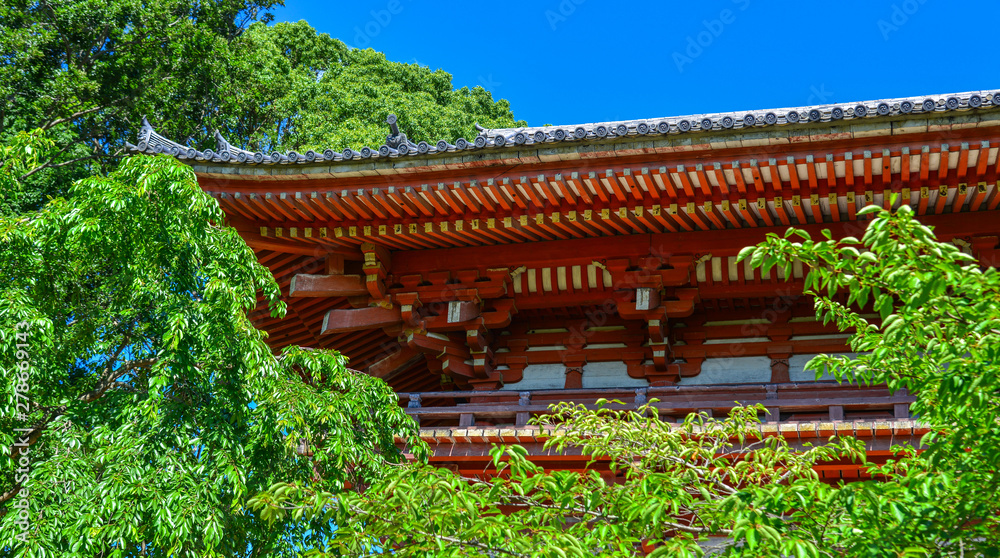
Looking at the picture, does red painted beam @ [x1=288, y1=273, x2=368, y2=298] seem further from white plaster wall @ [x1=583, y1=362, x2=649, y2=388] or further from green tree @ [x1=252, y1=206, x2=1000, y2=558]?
green tree @ [x1=252, y1=206, x2=1000, y2=558]

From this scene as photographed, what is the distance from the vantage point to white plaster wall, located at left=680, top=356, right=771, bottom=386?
9680 mm

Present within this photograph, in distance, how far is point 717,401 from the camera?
28.6ft

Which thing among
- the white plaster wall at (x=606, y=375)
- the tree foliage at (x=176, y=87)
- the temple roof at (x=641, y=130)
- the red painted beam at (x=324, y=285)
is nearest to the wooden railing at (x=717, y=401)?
the white plaster wall at (x=606, y=375)

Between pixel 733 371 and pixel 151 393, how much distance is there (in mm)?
6317

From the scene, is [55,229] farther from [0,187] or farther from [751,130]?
[751,130]

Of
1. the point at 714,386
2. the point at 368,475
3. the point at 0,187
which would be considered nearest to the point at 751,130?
the point at 714,386

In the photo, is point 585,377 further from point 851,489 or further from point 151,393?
point 851,489

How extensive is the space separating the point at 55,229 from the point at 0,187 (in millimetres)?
871

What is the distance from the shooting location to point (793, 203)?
841cm

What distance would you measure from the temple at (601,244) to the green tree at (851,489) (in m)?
3.26

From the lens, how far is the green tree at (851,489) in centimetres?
363

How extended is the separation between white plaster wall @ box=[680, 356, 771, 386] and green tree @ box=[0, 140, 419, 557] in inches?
173

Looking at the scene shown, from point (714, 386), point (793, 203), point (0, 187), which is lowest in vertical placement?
point (714, 386)

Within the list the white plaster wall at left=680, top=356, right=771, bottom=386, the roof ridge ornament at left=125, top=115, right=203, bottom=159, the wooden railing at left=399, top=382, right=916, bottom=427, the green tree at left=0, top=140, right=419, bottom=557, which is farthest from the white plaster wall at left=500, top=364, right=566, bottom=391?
the roof ridge ornament at left=125, top=115, right=203, bottom=159
